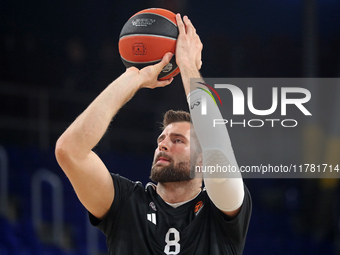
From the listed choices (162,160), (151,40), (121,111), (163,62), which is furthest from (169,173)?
(121,111)

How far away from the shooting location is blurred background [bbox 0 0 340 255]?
7.70 meters

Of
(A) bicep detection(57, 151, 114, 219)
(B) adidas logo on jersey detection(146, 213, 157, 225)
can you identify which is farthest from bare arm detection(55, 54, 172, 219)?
(B) adidas logo on jersey detection(146, 213, 157, 225)

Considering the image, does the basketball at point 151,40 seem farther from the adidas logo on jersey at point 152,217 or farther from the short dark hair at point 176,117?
the adidas logo on jersey at point 152,217

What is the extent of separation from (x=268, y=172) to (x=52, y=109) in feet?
15.9

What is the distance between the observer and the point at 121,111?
9727 millimetres

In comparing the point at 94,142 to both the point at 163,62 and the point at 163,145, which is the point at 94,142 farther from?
the point at 163,62

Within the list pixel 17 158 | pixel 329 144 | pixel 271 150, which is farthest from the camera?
pixel 271 150

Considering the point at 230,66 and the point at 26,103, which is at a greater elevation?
the point at 230,66

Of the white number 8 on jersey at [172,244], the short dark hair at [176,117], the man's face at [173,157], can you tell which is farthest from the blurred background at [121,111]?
the white number 8 on jersey at [172,244]

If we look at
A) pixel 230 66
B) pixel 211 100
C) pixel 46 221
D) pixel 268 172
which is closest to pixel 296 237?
pixel 268 172

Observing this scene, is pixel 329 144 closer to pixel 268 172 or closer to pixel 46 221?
pixel 268 172

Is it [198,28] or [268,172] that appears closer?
[268,172]

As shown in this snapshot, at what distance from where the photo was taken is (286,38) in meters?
11.8

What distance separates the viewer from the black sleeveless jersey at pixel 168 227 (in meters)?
2.59
